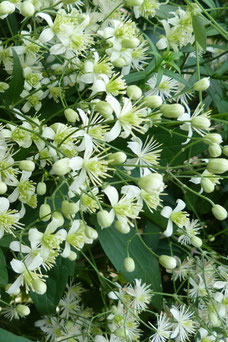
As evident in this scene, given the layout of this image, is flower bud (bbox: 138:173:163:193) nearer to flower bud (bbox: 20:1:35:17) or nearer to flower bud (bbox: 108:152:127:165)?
flower bud (bbox: 108:152:127:165)

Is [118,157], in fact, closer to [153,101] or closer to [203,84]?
[153,101]

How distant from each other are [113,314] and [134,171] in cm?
26

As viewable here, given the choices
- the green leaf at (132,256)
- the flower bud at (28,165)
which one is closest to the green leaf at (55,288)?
the green leaf at (132,256)

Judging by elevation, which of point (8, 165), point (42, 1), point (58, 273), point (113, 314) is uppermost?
point (42, 1)

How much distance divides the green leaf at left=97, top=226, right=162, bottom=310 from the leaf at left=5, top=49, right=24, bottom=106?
0.26 metres

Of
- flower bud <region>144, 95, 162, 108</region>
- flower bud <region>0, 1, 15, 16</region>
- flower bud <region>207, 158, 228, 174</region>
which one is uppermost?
flower bud <region>0, 1, 15, 16</region>

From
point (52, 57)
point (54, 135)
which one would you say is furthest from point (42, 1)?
point (54, 135)

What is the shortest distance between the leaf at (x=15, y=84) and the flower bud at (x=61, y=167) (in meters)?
0.20

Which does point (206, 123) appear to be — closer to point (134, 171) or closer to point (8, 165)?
point (134, 171)

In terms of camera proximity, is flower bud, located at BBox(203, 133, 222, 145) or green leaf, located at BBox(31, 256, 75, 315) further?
green leaf, located at BBox(31, 256, 75, 315)

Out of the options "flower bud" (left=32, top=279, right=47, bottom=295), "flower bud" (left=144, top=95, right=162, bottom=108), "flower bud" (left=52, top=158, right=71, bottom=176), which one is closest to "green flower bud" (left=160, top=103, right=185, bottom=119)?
"flower bud" (left=144, top=95, right=162, bottom=108)

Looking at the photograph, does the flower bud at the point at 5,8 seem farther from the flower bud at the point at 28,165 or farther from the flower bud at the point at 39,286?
the flower bud at the point at 39,286

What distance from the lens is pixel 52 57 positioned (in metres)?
0.80

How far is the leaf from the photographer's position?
2.31ft
